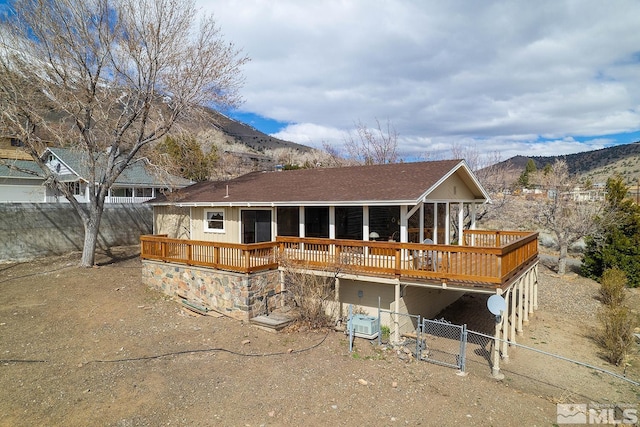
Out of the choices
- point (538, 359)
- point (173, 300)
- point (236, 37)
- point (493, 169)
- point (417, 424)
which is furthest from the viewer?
point (493, 169)

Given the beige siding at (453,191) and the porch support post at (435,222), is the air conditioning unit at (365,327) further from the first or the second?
the beige siding at (453,191)

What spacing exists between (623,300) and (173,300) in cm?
1771

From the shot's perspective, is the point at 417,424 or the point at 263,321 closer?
the point at 417,424

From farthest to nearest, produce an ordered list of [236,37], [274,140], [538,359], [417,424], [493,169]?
[274,140]
[493,169]
[236,37]
[538,359]
[417,424]

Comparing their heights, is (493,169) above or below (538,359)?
above

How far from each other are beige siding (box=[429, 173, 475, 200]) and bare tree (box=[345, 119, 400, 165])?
17.9 meters

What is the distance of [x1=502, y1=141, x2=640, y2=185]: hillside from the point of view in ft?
181

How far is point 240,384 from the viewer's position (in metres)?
7.48

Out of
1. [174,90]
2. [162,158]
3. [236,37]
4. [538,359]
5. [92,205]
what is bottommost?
[538,359]

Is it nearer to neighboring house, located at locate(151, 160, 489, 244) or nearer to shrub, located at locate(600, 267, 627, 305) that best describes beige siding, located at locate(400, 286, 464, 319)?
neighboring house, located at locate(151, 160, 489, 244)

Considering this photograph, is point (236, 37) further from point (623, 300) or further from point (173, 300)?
point (623, 300)

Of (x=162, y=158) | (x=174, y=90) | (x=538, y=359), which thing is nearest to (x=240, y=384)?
(x=538, y=359)

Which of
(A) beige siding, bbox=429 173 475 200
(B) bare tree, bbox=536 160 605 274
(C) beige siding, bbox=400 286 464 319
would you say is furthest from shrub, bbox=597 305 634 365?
(B) bare tree, bbox=536 160 605 274

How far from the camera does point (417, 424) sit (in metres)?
6.33
